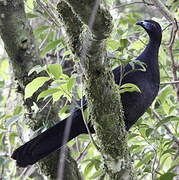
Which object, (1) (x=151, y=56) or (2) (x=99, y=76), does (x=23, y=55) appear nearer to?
(2) (x=99, y=76)

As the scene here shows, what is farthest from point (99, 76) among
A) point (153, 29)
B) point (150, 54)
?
point (153, 29)

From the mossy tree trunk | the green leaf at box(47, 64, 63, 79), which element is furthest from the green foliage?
the mossy tree trunk

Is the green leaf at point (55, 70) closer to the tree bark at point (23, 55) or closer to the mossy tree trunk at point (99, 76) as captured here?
the mossy tree trunk at point (99, 76)

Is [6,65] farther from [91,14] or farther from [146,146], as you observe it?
[91,14]

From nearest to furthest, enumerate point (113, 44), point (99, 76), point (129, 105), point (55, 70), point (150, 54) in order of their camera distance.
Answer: point (99, 76), point (55, 70), point (113, 44), point (129, 105), point (150, 54)

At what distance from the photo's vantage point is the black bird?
8.60 ft

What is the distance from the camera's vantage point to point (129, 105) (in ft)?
9.75

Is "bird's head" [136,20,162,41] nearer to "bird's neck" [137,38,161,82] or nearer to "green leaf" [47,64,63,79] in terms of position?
"bird's neck" [137,38,161,82]

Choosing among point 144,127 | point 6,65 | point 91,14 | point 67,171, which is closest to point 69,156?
point 67,171

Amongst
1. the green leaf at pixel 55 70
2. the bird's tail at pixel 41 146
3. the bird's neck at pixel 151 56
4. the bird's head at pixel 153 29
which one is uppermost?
the green leaf at pixel 55 70

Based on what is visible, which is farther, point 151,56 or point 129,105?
point 151,56

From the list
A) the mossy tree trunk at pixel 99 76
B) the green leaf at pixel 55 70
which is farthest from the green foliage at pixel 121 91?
the mossy tree trunk at pixel 99 76

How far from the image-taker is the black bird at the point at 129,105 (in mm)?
2621

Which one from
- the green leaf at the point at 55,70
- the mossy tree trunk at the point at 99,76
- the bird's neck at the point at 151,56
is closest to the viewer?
the mossy tree trunk at the point at 99,76
